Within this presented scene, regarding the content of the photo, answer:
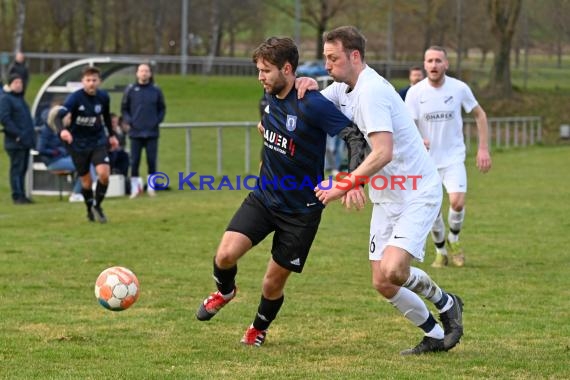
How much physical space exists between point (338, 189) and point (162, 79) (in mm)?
44641

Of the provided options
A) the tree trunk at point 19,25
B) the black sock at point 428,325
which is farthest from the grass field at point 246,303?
the tree trunk at point 19,25

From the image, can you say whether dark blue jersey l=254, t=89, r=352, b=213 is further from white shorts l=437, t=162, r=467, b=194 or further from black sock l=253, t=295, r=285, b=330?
white shorts l=437, t=162, r=467, b=194

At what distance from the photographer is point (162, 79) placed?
5025cm

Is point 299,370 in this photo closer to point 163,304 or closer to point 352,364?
point 352,364

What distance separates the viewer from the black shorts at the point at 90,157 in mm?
14078

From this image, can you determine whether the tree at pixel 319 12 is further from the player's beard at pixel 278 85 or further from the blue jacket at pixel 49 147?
the player's beard at pixel 278 85

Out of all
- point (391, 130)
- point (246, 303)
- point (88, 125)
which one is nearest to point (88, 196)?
point (88, 125)

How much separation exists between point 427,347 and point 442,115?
175 inches

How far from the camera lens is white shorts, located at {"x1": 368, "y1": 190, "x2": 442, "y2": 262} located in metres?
6.53

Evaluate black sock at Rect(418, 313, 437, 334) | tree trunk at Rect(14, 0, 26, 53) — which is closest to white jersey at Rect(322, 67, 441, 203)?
black sock at Rect(418, 313, 437, 334)

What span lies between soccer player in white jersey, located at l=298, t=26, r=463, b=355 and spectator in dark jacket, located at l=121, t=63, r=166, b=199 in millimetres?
11346

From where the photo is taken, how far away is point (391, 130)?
6.30 metres

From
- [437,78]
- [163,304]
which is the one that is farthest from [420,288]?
[437,78]

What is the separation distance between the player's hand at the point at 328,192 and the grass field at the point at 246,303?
935 mm
